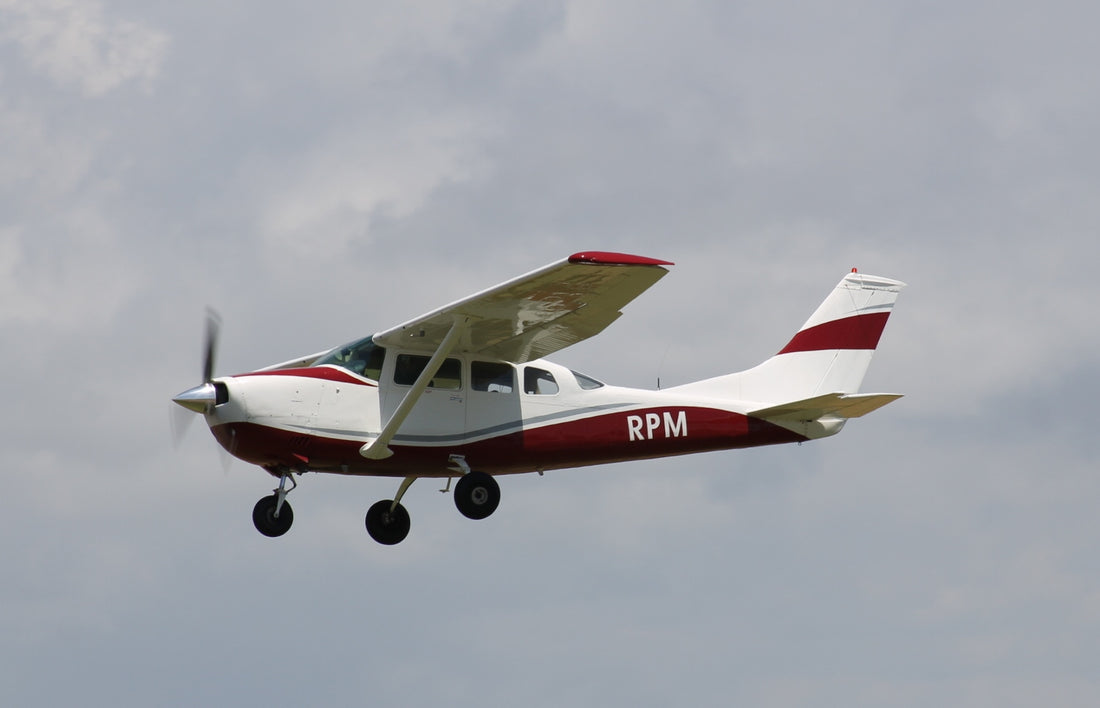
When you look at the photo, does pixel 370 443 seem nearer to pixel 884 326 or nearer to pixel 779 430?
pixel 779 430

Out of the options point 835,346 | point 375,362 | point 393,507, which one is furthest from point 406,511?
point 835,346

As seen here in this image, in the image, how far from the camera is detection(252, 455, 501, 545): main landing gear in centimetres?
1927

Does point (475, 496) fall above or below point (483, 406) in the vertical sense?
below

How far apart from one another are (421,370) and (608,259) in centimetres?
367

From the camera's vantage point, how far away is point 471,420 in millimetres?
20094

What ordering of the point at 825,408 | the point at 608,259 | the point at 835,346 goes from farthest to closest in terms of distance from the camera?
the point at 835,346 < the point at 825,408 < the point at 608,259

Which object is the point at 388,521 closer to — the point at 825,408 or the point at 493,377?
the point at 493,377

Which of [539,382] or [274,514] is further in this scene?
[539,382]

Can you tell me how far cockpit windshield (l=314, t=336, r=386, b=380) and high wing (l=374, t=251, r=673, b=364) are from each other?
0.19 metres

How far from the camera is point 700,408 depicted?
855 inches

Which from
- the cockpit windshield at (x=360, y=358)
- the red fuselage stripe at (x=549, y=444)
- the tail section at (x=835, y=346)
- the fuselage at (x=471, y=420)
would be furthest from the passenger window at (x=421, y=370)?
the tail section at (x=835, y=346)

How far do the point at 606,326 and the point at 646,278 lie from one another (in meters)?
1.97

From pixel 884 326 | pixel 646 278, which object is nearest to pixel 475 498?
pixel 646 278

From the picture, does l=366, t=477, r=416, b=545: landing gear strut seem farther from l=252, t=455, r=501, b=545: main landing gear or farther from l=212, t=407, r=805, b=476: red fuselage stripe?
l=212, t=407, r=805, b=476: red fuselage stripe
